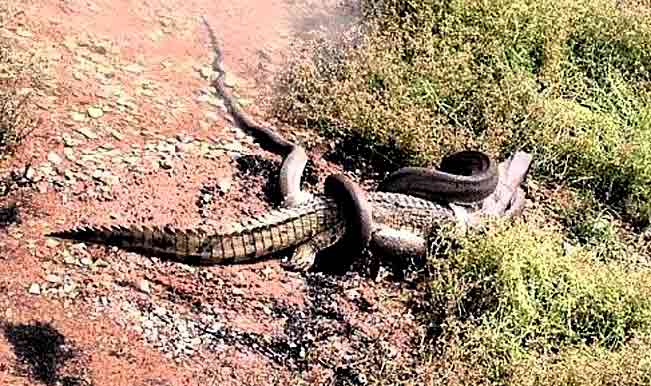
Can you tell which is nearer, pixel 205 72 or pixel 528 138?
pixel 205 72

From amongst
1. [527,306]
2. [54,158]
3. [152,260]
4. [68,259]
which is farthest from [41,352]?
[527,306]

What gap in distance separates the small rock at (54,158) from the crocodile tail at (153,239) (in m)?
0.60

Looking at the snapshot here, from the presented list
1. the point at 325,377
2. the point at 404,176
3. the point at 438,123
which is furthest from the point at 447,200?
the point at 325,377

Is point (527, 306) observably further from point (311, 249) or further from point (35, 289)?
point (35, 289)

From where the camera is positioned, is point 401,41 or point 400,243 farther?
point 401,41

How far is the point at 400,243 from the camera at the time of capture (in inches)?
257

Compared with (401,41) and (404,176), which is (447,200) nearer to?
(404,176)

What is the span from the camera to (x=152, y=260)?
18.6ft

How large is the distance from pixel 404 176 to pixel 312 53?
1544 millimetres

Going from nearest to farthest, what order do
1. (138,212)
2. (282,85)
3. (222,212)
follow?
(138,212) → (222,212) → (282,85)

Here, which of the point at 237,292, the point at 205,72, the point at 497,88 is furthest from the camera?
the point at 497,88

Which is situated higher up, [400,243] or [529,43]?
[529,43]

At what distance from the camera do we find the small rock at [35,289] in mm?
5121

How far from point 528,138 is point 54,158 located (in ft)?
11.9
